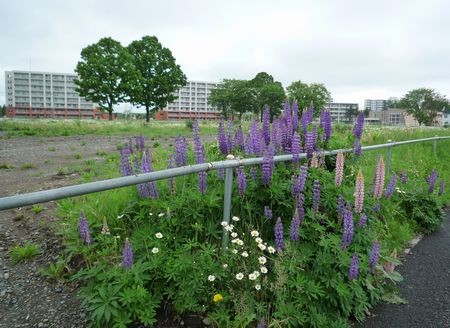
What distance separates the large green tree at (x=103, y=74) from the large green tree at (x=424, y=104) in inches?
3040

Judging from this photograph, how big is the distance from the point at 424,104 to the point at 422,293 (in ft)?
333

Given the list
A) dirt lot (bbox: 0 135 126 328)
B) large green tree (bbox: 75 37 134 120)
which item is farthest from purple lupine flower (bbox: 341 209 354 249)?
large green tree (bbox: 75 37 134 120)

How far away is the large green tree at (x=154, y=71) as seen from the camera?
2082 inches

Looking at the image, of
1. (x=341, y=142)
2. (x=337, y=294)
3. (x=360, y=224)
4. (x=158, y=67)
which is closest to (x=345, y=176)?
(x=341, y=142)

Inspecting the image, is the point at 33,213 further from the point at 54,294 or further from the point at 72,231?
the point at 54,294

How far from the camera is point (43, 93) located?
459 ft

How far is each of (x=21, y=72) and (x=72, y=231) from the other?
168m

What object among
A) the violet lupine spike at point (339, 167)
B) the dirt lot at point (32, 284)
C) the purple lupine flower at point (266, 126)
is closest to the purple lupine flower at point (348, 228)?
the violet lupine spike at point (339, 167)

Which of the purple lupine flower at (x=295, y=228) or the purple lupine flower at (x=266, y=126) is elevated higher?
the purple lupine flower at (x=266, y=126)

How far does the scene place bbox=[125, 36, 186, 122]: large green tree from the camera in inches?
2082

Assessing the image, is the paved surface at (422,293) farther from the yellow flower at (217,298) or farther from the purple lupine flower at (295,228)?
the yellow flower at (217,298)

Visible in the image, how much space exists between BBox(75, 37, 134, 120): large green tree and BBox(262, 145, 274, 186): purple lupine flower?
4945 centimetres

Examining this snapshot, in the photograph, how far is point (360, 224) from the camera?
330 centimetres

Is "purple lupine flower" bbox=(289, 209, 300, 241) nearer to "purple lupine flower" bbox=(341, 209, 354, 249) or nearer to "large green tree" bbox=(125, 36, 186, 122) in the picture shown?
"purple lupine flower" bbox=(341, 209, 354, 249)
